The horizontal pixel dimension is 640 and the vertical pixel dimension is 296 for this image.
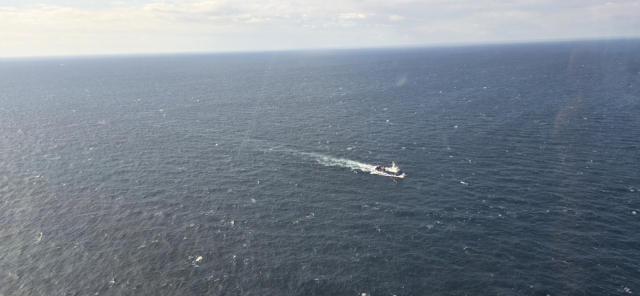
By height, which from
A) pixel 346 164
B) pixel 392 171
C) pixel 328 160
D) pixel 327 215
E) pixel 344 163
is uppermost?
pixel 328 160

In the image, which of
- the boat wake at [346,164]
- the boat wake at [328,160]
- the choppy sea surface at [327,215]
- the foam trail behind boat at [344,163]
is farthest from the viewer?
the foam trail behind boat at [344,163]

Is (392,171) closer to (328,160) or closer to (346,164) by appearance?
(346,164)

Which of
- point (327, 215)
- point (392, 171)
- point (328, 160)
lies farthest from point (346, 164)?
point (327, 215)

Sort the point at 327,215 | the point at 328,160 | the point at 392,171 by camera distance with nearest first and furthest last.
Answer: the point at 327,215 → the point at 392,171 → the point at 328,160

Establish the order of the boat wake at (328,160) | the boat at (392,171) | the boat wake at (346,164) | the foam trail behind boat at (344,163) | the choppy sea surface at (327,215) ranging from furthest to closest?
the foam trail behind boat at (344,163) → the boat wake at (346,164) → the boat wake at (328,160) → the boat at (392,171) → the choppy sea surface at (327,215)

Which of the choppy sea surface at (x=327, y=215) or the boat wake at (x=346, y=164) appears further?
the boat wake at (x=346, y=164)

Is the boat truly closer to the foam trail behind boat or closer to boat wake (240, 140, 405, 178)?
boat wake (240, 140, 405, 178)

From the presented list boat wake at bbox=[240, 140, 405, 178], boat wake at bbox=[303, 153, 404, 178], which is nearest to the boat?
boat wake at bbox=[240, 140, 405, 178]

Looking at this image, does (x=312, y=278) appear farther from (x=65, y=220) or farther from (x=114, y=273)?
(x=65, y=220)

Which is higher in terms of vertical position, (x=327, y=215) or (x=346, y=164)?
(x=346, y=164)

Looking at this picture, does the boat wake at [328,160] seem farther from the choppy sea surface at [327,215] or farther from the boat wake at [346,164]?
the choppy sea surface at [327,215]

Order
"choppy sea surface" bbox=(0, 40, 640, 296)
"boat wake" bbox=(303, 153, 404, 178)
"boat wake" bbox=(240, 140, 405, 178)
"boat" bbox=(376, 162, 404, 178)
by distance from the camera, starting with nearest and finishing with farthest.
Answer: "choppy sea surface" bbox=(0, 40, 640, 296), "boat" bbox=(376, 162, 404, 178), "boat wake" bbox=(240, 140, 405, 178), "boat wake" bbox=(303, 153, 404, 178)

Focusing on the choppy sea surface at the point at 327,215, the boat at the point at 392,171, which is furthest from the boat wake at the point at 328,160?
the choppy sea surface at the point at 327,215
